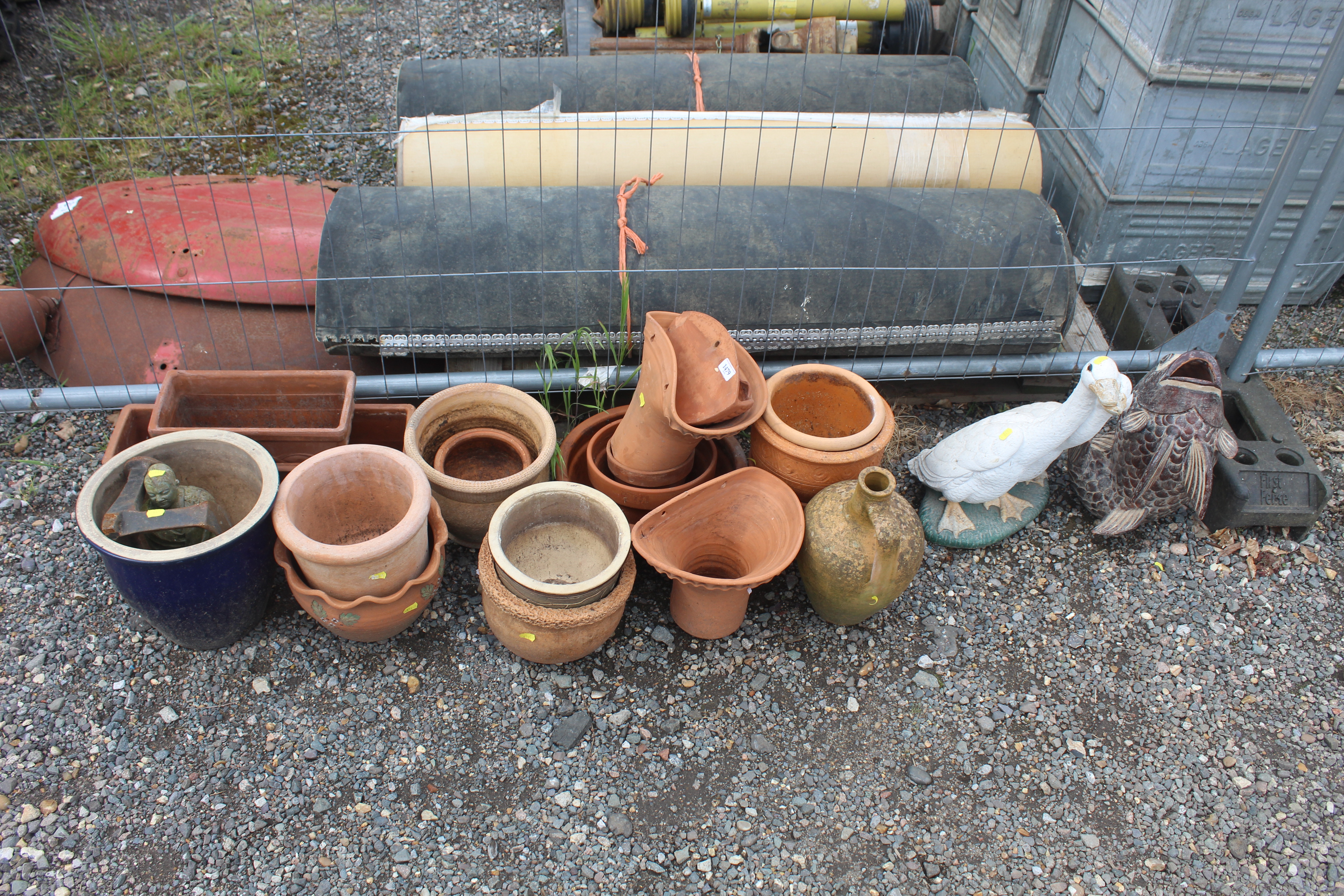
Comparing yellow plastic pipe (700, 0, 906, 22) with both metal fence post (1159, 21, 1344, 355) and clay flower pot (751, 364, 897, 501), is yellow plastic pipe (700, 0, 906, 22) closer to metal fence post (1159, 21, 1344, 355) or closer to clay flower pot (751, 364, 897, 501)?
metal fence post (1159, 21, 1344, 355)

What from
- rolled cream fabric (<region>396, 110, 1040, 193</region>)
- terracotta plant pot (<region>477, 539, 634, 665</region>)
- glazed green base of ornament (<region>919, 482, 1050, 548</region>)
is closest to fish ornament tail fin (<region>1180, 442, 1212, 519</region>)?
glazed green base of ornament (<region>919, 482, 1050, 548</region>)

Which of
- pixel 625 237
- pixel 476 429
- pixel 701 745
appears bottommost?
pixel 701 745

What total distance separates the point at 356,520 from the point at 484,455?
56cm

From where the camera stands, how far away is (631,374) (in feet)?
11.2

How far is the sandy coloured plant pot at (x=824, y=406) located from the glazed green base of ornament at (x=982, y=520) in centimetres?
46

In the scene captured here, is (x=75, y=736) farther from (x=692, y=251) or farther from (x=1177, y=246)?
(x=1177, y=246)

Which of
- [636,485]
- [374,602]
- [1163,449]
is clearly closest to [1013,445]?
[1163,449]

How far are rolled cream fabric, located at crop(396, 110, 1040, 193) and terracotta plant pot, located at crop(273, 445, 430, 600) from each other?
1.60 m

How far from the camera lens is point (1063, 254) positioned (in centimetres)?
345

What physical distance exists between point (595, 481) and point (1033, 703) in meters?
1.66

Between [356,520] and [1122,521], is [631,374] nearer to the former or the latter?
[356,520]

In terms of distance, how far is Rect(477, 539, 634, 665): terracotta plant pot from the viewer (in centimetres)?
256

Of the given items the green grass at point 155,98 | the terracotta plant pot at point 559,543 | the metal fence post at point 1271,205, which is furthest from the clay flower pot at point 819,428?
the green grass at point 155,98

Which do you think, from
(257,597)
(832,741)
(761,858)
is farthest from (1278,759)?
(257,597)
